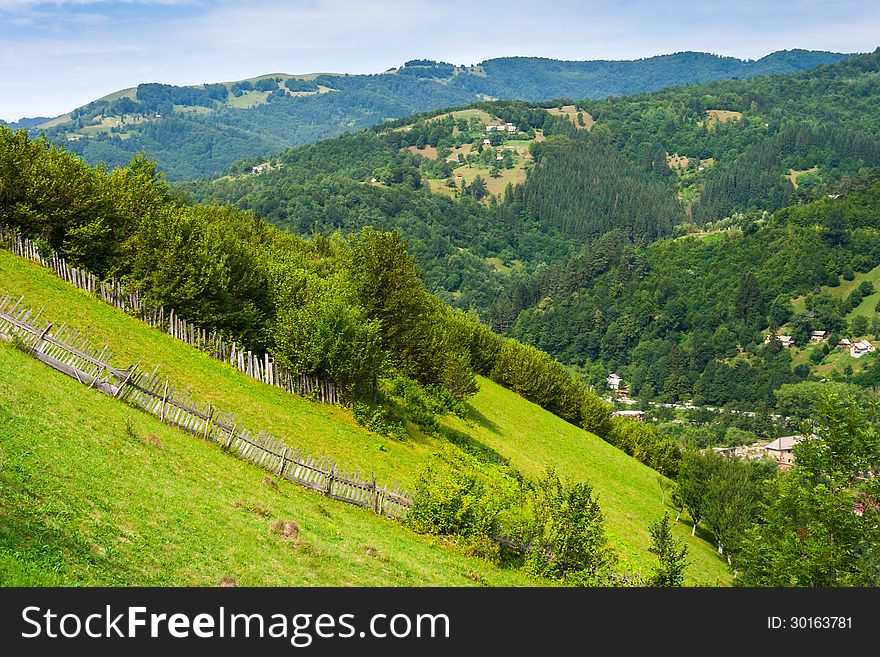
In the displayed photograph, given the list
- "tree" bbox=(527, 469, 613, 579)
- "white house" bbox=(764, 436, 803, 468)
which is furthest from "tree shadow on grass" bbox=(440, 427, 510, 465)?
"white house" bbox=(764, 436, 803, 468)

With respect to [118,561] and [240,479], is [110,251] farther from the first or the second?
[118,561]

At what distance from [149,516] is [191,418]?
11.8m

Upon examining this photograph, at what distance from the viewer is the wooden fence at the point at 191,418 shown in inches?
1176

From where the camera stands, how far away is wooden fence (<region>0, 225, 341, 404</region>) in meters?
42.5

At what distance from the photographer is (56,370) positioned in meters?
29.5

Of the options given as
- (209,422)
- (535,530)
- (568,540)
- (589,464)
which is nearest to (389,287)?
(209,422)

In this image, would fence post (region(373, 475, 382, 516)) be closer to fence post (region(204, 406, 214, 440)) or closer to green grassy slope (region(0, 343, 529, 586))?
green grassy slope (region(0, 343, 529, 586))

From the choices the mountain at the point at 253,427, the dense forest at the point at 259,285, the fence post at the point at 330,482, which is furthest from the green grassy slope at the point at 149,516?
the dense forest at the point at 259,285

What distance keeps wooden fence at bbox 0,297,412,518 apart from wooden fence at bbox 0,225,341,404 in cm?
1163

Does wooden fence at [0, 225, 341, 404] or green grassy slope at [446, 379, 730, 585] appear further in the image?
green grassy slope at [446, 379, 730, 585]

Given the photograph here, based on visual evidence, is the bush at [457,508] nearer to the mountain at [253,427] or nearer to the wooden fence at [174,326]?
the mountain at [253,427]

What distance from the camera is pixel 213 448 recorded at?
2952 cm

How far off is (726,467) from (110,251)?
61776 mm
